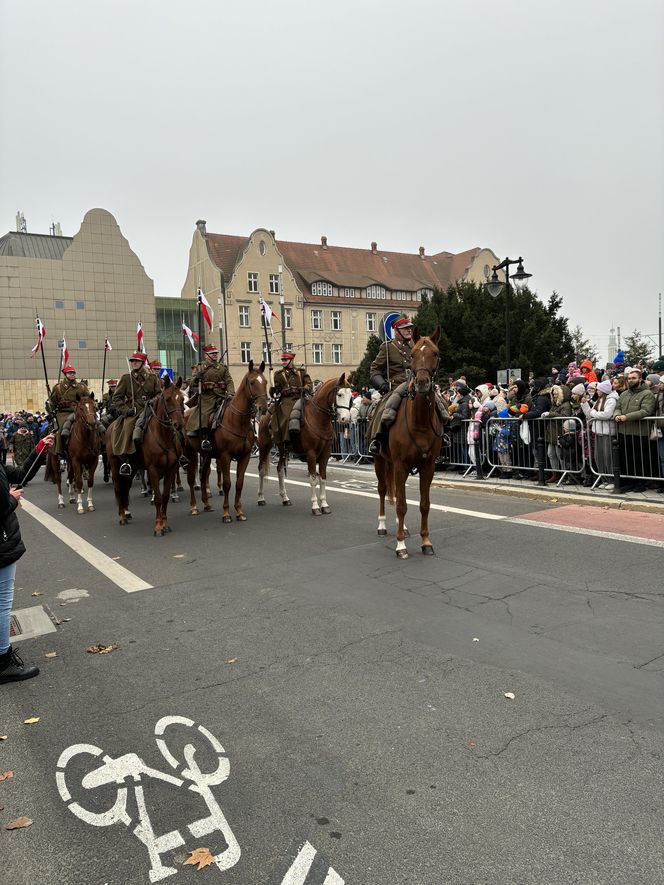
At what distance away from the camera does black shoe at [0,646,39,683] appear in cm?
474

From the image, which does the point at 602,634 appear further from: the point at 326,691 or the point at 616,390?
the point at 616,390

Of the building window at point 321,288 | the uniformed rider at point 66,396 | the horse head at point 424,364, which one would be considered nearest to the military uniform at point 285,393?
the uniformed rider at point 66,396

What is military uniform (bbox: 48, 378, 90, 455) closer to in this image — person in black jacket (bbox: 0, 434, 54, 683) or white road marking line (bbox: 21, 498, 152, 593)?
white road marking line (bbox: 21, 498, 152, 593)

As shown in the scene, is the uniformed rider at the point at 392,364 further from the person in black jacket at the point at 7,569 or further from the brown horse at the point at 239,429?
the person in black jacket at the point at 7,569

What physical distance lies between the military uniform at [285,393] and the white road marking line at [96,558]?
403 centimetres

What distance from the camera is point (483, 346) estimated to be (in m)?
44.6

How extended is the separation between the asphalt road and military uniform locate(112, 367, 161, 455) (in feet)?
12.0

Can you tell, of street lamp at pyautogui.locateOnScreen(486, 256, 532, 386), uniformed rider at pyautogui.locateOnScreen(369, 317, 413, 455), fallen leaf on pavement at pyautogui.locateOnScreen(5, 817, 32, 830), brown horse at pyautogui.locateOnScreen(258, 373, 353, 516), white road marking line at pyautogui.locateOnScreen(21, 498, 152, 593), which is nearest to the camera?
fallen leaf on pavement at pyautogui.locateOnScreen(5, 817, 32, 830)

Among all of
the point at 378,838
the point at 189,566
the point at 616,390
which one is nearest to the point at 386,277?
the point at 616,390

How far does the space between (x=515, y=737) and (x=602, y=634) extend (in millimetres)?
1790

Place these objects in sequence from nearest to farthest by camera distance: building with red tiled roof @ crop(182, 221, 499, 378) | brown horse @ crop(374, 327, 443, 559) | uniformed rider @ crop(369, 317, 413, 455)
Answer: brown horse @ crop(374, 327, 443, 559), uniformed rider @ crop(369, 317, 413, 455), building with red tiled roof @ crop(182, 221, 499, 378)

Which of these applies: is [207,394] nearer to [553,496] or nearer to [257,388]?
[257,388]

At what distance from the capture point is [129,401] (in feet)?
37.1

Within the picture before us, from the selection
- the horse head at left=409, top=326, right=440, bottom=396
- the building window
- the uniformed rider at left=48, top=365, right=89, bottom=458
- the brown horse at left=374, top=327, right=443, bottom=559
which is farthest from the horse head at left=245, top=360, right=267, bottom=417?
the building window
